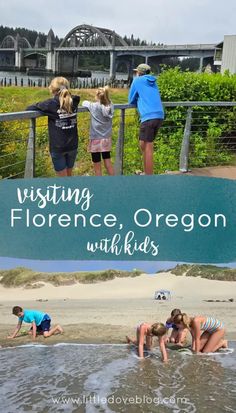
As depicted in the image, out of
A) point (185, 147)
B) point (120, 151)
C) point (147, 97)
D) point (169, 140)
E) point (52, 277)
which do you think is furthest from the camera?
point (169, 140)

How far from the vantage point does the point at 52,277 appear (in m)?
7.44

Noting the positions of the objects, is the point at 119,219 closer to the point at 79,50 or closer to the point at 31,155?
the point at 31,155

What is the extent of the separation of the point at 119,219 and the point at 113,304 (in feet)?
3.75

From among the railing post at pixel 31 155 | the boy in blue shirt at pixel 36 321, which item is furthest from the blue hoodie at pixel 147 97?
the boy in blue shirt at pixel 36 321

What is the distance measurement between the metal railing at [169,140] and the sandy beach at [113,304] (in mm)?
1792

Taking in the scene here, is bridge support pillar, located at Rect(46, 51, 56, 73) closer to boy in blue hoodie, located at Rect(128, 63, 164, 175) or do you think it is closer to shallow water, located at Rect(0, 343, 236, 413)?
boy in blue hoodie, located at Rect(128, 63, 164, 175)

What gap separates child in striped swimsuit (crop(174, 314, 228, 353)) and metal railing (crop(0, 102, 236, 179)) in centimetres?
265

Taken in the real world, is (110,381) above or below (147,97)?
below

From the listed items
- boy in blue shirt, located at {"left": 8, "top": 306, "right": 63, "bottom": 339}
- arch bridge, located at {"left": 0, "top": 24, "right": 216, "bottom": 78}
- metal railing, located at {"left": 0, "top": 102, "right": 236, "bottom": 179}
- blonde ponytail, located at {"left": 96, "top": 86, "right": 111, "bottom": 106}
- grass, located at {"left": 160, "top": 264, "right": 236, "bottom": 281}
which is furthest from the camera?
arch bridge, located at {"left": 0, "top": 24, "right": 216, "bottom": 78}

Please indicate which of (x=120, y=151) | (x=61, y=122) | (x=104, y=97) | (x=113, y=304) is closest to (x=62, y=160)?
(x=61, y=122)

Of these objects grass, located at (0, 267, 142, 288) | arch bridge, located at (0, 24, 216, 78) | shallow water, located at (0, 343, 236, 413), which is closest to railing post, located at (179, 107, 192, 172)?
grass, located at (0, 267, 142, 288)

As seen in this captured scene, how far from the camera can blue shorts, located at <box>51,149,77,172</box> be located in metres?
7.27

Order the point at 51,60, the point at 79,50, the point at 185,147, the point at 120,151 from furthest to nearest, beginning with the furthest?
the point at 51,60 → the point at 79,50 → the point at 185,147 → the point at 120,151

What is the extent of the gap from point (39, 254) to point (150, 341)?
1.83 meters
